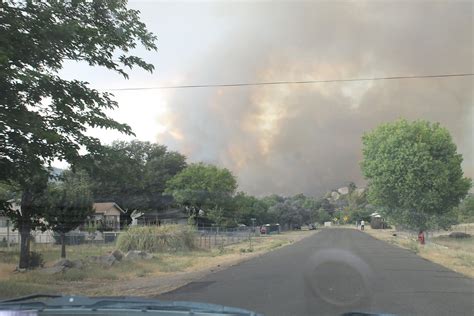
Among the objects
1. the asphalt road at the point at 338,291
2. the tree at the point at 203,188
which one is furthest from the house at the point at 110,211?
the asphalt road at the point at 338,291

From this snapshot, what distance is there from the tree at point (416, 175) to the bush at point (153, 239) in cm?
2133

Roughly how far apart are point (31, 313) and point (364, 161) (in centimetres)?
5241

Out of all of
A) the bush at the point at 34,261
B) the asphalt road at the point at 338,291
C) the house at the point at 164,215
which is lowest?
the asphalt road at the point at 338,291

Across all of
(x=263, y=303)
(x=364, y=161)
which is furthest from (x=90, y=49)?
(x=364, y=161)

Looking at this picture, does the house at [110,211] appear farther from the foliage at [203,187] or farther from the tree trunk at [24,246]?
the tree trunk at [24,246]

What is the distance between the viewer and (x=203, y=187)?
74.6 metres

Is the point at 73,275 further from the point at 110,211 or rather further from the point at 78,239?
the point at 110,211

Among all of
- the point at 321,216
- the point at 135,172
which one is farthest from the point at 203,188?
the point at 321,216

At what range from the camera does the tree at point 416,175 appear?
45.9 meters

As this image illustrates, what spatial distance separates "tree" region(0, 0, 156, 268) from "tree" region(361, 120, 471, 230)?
36714mm

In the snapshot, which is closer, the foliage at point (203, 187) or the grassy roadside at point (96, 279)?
the grassy roadside at point (96, 279)

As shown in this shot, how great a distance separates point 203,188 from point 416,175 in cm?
3508

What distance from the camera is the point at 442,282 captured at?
50.2ft

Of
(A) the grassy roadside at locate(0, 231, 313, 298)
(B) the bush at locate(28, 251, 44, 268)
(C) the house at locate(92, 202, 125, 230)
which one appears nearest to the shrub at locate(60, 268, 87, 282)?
(A) the grassy roadside at locate(0, 231, 313, 298)
